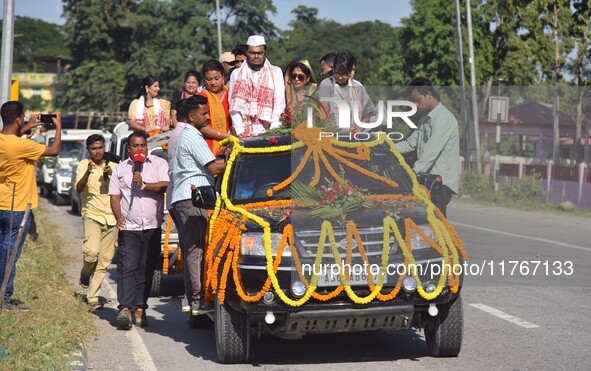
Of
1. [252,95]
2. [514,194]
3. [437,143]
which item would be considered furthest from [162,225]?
[514,194]

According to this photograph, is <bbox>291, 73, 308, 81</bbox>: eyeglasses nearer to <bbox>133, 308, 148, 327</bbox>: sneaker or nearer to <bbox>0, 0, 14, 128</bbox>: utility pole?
<bbox>133, 308, 148, 327</bbox>: sneaker

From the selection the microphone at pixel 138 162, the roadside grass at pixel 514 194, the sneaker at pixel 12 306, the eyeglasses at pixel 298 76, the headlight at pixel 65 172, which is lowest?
the roadside grass at pixel 514 194

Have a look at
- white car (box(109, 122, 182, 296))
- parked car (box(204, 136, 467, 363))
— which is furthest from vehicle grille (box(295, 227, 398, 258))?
white car (box(109, 122, 182, 296))

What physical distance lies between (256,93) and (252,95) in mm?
48

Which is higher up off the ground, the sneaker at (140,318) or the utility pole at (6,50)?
the utility pole at (6,50)

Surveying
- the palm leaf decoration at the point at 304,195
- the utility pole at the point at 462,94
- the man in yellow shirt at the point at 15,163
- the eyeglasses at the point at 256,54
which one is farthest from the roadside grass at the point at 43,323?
the utility pole at the point at 462,94

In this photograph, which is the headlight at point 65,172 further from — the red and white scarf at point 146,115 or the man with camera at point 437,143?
the man with camera at point 437,143

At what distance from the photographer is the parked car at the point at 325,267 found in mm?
7559

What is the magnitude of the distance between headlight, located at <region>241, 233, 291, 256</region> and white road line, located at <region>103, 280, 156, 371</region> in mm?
1269

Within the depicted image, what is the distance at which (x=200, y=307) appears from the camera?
891 cm

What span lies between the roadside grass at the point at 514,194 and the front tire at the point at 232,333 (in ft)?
65.0

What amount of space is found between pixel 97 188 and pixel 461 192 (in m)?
24.6

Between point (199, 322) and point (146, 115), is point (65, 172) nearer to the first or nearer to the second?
point (146, 115)

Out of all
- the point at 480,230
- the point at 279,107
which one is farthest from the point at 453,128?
the point at 480,230
